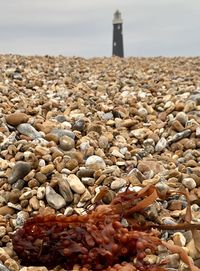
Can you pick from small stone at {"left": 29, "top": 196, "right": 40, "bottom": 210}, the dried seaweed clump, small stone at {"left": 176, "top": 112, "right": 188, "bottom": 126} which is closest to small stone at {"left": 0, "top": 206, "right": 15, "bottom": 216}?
small stone at {"left": 29, "top": 196, "right": 40, "bottom": 210}

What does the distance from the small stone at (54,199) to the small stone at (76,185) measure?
0.11 metres

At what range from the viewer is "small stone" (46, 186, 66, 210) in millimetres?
3471

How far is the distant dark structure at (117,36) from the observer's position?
64.3 feet

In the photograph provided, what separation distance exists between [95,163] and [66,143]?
438mm

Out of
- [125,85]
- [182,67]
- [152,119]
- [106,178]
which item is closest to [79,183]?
[106,178]

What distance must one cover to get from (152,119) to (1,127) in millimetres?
1675

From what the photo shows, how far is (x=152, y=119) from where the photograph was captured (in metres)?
5.73

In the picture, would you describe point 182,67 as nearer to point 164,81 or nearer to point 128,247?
point 164,81

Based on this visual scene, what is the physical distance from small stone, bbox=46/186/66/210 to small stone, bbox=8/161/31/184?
271mm

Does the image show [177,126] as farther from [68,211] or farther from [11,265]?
[11,265]

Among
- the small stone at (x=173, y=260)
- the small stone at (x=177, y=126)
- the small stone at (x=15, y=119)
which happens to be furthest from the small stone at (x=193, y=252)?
the small stone at (x=177, y=126)

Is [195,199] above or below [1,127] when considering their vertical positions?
below

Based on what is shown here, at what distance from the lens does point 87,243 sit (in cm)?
287

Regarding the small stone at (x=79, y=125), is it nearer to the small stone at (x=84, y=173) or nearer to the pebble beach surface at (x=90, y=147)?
the pebble beach surface at (x=90, y=147)
